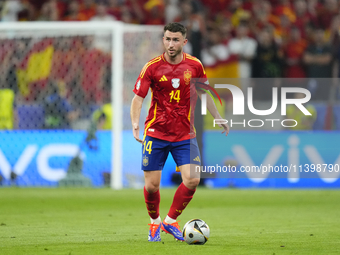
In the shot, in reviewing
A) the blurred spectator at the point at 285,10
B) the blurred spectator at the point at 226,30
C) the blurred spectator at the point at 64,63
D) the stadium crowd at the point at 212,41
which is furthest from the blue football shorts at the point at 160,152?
the blurred spectator at the point at 285,10

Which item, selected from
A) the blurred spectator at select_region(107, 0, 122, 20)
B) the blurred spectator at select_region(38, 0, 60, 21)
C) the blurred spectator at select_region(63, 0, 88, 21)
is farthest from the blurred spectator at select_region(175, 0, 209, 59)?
the blurred spectator at select_region(38, 0, 60, 21)

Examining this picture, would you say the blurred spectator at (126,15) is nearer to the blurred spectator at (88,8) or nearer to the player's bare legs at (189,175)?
the blurred spectator at (88,8)

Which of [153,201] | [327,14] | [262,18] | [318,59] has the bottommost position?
[153,201]

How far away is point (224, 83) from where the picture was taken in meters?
11.6

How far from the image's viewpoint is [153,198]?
19.9 feet

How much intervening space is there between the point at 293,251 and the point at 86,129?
7277 millimetres

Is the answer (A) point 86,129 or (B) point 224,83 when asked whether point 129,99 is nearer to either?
(A) point 86,129

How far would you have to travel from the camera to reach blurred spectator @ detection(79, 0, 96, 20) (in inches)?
591

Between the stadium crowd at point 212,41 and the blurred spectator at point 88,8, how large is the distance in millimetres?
27

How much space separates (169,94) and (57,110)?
22.3 feet

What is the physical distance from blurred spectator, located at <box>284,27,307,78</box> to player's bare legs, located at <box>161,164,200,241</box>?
25.7 feet

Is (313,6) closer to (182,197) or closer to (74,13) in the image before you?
(74,13)

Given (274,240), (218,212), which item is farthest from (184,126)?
(218,212)

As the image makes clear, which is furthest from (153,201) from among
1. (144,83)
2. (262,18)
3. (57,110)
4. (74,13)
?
(74,13)
